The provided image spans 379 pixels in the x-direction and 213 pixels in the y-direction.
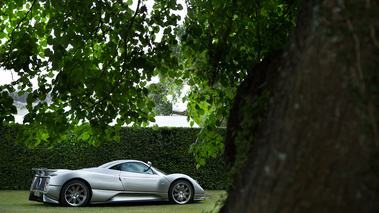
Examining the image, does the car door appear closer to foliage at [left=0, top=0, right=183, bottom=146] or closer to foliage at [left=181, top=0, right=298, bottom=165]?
foliage at [left=181, top=0, right=298, bottom=165]

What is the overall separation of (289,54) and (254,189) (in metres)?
0.62

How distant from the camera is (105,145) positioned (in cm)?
1606

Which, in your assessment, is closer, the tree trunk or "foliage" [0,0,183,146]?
the tree trunk

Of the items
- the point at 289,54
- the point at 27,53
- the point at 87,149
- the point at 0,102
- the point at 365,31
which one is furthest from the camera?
the point at 87,149

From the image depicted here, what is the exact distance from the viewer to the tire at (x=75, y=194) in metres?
11.0

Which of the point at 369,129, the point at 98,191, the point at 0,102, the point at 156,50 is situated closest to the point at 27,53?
the point at 0,102

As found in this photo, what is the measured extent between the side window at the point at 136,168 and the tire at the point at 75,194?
1322 millimetres

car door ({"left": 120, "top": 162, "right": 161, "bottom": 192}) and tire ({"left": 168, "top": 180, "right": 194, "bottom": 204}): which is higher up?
car door ({"left": 120, "top": 162, "right": 161, "bottom": 192})

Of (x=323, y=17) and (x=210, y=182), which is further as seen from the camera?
(x=210, y=182)

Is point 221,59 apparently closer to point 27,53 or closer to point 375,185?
point 27,53

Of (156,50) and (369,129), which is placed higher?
(156,50)

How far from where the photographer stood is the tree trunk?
59.5 inches

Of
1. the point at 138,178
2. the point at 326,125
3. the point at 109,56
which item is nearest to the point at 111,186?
the point at 138,178

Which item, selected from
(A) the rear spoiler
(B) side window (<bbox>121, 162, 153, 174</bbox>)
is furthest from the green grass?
(B) side window (<bbox>121, 162, 153, 174</bbox>)
